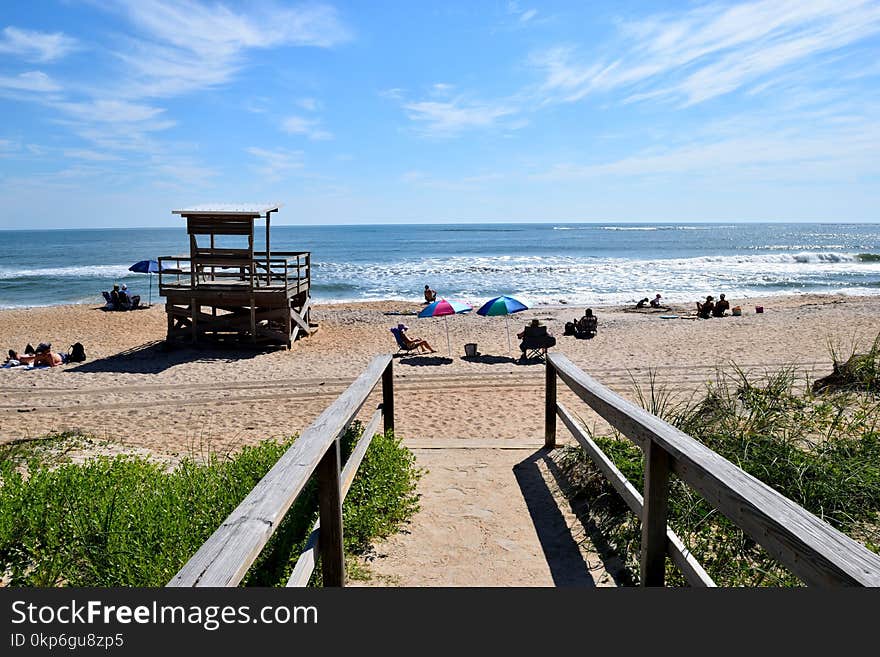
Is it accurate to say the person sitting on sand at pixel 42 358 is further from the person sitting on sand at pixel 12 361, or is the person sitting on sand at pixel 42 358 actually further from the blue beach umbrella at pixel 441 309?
the blue beach umbrella at pixel 441 309

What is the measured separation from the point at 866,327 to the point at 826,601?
64.5 feet

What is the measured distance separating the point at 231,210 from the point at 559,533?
1334cm

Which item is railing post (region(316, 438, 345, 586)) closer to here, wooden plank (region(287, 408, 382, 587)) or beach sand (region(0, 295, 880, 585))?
wooden plank (region(287, 408, 382, 587))

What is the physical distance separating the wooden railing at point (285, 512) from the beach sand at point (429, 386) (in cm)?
60

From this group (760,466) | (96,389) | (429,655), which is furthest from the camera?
(96,389)

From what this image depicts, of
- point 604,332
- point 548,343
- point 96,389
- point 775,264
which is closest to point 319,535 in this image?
point 96,389

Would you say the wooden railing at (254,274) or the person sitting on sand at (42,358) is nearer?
the person sitting on sand at (42,358)

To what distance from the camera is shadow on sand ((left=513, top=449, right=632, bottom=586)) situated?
331 cm

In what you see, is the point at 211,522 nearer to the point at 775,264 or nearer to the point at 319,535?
the point at 319,535

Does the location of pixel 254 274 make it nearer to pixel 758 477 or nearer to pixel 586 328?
pixel 586 328

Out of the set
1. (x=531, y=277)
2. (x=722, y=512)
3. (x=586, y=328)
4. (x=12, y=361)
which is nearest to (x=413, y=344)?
(x=586, y=328)

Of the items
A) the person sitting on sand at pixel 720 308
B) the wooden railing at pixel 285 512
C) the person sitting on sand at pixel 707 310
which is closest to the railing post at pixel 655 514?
the wooden railing at pixel 285 512

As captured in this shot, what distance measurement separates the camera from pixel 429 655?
1.42m

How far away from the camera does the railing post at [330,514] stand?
9.13ft
